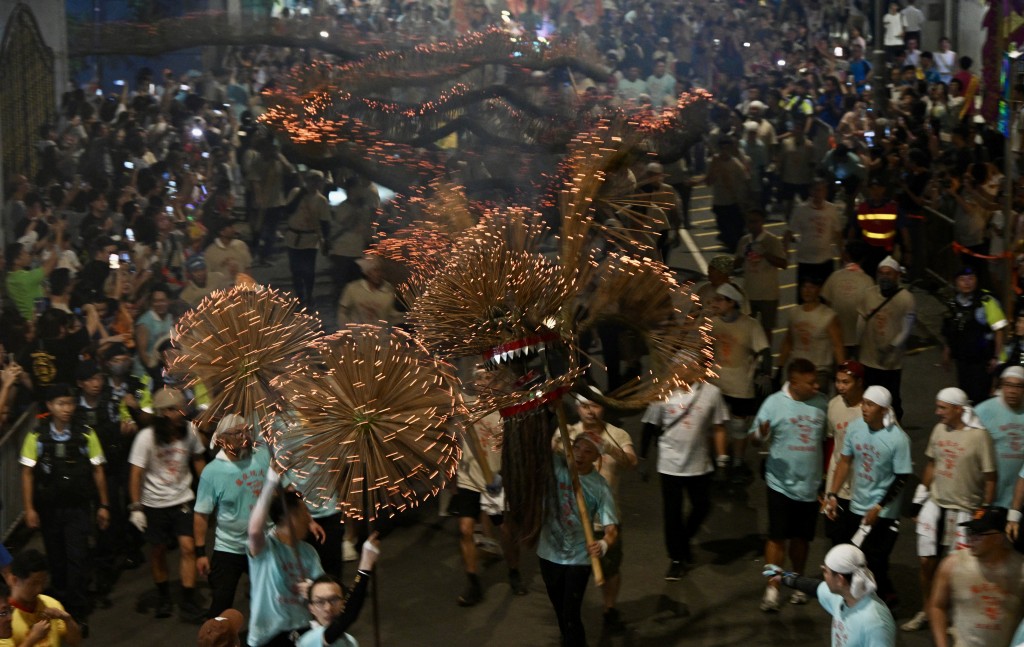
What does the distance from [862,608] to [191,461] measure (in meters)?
4.45

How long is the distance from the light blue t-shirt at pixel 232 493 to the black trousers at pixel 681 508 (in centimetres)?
248

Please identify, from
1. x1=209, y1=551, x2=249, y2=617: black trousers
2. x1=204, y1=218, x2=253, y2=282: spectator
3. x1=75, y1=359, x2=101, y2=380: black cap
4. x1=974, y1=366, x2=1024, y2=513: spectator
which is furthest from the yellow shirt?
x1=204, y1=218, x2=253, y2=282: spectator

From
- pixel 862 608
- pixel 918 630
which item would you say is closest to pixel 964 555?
pixel 862 608

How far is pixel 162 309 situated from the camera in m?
10.5

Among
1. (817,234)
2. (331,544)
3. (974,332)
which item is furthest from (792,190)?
(331,544)

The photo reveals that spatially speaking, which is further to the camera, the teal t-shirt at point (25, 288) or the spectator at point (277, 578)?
the teal t-shirt at point (25, 288)

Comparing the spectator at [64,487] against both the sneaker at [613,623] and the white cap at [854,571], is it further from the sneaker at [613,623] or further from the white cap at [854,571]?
the white cap at [854,571]

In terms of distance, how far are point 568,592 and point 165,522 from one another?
2727 mm

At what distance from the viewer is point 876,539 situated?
7.88m

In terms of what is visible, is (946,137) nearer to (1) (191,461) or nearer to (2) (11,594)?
(1) (191,461)

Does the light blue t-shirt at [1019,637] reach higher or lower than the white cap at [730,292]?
lower

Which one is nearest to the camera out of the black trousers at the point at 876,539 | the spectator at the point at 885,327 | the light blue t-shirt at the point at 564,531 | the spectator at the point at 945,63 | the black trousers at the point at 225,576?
the light blue t-shirt at the point at 564,531

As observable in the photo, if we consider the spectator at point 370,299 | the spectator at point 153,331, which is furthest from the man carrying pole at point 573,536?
the spectator at point 153,331

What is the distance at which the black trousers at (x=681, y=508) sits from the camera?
8594mm
